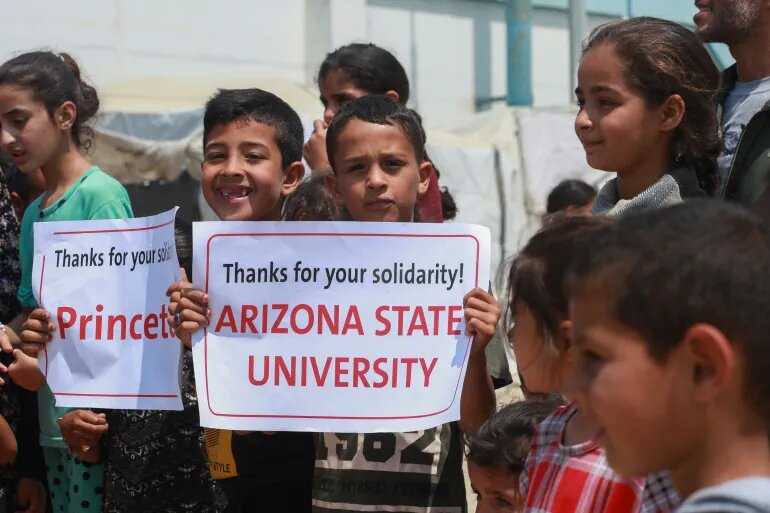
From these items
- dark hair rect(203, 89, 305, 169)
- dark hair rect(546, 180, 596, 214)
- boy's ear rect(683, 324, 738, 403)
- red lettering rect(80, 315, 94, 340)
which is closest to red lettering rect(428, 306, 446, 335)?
dark hair rect(203, 89, 305, 169)

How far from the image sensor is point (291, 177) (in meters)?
3.54

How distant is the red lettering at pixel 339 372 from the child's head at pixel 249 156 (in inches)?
24.8

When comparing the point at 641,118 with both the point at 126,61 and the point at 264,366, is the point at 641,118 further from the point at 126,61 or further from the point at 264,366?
the point at 126,61

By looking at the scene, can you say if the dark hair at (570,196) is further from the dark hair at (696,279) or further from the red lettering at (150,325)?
the dark hair at (696,279)

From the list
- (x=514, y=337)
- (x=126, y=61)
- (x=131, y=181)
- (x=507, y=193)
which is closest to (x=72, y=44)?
(x=126, y=61)

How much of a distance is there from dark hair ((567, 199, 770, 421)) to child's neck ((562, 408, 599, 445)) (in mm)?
622

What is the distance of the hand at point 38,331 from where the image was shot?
342 cm

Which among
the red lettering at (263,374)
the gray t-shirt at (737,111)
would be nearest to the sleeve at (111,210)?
the red lettering at (263,374)

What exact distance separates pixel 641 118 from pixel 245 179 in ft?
3.66

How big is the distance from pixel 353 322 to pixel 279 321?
0.63 feet

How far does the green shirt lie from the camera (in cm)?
376

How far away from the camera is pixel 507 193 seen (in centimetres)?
1220

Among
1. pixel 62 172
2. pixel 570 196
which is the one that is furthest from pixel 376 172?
pixel 570 196

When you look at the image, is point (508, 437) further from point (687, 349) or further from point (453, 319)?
point (687, 349)
